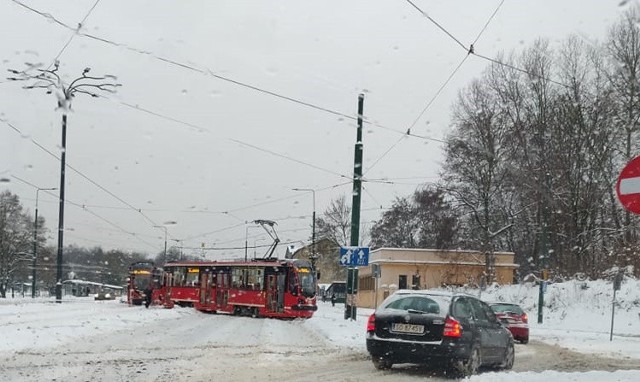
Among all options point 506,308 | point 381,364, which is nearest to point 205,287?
point 506,308

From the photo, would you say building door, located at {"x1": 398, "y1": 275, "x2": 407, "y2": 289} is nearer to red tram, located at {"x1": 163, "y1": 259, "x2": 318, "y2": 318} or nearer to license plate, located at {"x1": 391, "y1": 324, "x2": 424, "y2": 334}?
red tram, located at {"x1": 163, "y1": 259, "x2": 318, "y2": 318}

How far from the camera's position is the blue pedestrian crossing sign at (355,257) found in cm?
2423

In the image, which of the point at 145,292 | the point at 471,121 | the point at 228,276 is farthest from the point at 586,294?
the point at 145,292

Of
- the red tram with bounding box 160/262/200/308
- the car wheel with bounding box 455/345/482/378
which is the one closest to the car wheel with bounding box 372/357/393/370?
the car wheel with bounding box 455/345/482/378

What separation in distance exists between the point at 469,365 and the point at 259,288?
23.7m

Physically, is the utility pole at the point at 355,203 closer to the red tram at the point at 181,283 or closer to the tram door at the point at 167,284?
the red tram at the point at 181,283

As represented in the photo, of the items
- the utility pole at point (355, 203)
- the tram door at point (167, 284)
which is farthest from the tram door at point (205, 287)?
the utility pole at point (355, 203)

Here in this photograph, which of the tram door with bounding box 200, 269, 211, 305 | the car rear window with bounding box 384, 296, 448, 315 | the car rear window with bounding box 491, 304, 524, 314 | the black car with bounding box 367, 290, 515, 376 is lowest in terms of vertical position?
the tram door with bounding box 200, 269, 211, 305

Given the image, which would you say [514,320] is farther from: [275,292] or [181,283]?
[181,283]

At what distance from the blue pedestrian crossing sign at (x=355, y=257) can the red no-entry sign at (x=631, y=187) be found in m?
16.2

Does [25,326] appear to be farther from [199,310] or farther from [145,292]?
[145,292]

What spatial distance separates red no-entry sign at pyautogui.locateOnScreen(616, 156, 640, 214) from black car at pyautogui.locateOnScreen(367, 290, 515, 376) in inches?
168

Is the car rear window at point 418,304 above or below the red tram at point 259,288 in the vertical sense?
above

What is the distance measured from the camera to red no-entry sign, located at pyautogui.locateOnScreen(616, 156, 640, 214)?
8062mm
